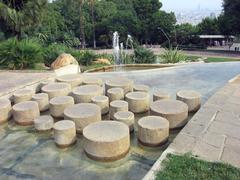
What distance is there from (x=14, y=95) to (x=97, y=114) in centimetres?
287

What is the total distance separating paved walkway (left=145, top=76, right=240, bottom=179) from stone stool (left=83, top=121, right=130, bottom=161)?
97cm

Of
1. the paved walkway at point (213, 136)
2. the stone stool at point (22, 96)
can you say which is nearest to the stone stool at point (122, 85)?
the stone stool at point (22, 96)

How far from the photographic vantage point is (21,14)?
60.1 ft

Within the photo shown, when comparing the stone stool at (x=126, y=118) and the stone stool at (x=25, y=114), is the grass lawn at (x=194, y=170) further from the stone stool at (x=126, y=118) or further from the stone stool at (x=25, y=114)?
the stone stool at (x=25, y=114)

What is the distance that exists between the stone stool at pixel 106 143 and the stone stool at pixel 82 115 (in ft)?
2.14

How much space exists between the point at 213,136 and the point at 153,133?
1088mm

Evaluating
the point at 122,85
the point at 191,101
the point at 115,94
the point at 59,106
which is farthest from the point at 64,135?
the point at 191,101

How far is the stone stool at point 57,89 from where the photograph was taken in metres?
7.73

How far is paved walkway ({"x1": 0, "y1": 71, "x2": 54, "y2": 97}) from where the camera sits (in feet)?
27.0

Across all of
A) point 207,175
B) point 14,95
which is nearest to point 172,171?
point 207,175

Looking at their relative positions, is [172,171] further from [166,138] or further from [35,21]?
[35,21]

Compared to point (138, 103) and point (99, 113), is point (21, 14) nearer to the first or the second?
point (138, 103)

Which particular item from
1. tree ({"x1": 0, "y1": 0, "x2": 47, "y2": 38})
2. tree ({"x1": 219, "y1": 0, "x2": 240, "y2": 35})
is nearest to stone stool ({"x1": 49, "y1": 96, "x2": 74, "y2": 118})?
tree ({"x1": 0, "y1": 0, "x2": 47, "y2": 38})

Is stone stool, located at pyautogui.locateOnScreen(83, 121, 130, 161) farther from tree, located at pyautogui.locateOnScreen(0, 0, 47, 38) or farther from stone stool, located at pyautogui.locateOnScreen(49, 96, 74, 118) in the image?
tree, located at pyautogui.locateOnScreen(0, 0, 47, 38)
